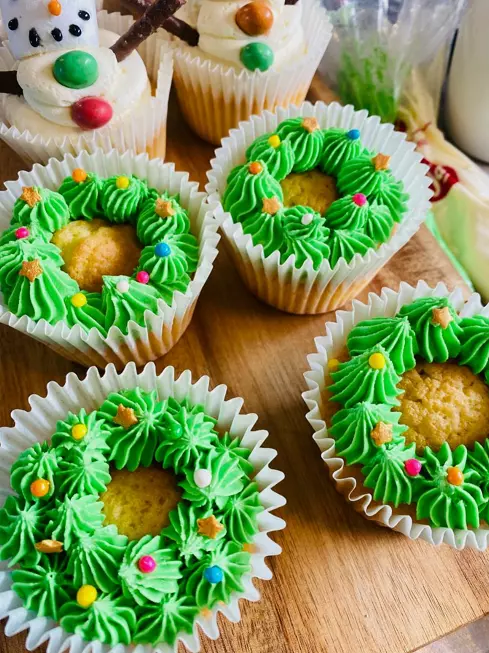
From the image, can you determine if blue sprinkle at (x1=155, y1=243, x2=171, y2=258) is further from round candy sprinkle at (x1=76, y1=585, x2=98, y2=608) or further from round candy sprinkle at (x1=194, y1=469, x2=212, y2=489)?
round candy sprinkle at (x1=76, y1=585, x2=98, y2=608)

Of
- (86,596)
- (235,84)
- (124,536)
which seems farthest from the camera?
(235,84)

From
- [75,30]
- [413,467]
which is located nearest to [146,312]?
[413,467]

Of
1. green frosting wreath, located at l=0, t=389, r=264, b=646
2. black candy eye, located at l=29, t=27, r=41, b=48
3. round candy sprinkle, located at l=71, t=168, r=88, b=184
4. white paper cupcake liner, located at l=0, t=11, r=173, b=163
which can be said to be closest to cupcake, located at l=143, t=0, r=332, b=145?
white paper cupcake liner, located at l=0, t=11, r=173, b=163

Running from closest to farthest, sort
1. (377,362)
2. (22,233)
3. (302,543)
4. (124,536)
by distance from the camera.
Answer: (124,536)
(377,362)
(302,543)
(22,233)

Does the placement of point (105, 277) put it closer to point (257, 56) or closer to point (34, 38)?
point (34, 38)

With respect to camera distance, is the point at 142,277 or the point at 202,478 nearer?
the point at 202,478

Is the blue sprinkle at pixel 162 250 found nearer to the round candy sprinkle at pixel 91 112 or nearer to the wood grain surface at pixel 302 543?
the wood grain surface at pixel 302 543

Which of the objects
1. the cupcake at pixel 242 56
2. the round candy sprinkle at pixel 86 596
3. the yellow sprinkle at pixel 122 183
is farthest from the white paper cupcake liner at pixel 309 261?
the round candy sprinkle at pixel 86 596
